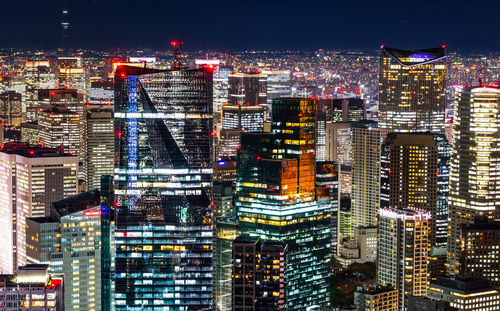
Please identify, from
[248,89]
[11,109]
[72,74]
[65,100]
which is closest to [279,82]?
[248,89]

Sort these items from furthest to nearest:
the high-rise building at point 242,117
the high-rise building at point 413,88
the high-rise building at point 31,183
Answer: the high-rise building at point 242,117 → the high-rise building at point 413,88 → the high-rise building at point 31,183

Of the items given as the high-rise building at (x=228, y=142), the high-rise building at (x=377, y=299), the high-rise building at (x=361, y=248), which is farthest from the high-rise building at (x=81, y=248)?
the high-rise building at (x=228, y=142)

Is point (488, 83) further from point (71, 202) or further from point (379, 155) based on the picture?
point (71, 202)

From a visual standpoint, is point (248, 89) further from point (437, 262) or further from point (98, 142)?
point (437, 262)

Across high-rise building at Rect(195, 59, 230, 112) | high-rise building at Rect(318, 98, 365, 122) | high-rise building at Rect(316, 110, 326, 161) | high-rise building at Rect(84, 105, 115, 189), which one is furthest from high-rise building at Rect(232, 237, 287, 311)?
high-rise building at Rect(318, 98, 365, 122)

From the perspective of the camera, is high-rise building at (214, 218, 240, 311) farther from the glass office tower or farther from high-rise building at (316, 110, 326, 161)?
high-rise building at (316, 110, 326, 161)

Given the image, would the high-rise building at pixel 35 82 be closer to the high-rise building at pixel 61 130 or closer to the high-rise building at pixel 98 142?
the high-rise building at pixel 61 130
